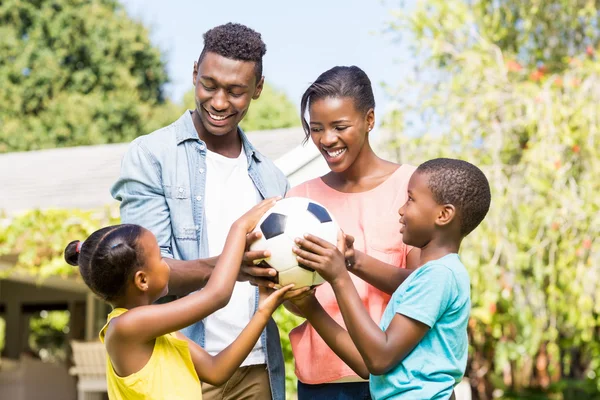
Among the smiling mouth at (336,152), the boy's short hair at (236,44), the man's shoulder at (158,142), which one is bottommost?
the smiling mouth at (336,152)

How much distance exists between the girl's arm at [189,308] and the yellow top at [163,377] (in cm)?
10

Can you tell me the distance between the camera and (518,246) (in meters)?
7.43

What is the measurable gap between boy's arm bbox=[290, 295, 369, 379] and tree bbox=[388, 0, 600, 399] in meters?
4.49

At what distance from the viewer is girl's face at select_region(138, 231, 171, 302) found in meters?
2.68

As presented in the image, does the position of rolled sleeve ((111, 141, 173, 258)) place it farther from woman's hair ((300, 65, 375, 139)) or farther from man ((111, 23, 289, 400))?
woman's hair ((300, 65, 375, 139))

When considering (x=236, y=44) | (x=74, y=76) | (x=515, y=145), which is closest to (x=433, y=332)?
(x=236, y=44)

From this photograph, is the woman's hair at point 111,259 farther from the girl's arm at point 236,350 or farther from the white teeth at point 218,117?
the white teeth at point 218,117

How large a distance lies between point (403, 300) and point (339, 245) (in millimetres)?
281

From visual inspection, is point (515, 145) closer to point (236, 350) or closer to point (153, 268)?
point (236, 350)

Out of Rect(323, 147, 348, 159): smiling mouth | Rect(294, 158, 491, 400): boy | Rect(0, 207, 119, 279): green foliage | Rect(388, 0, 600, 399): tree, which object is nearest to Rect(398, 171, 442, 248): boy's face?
Rect(294, 158, 491, 400): boy

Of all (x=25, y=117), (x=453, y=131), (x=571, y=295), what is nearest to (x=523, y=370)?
(x=571, y=295)

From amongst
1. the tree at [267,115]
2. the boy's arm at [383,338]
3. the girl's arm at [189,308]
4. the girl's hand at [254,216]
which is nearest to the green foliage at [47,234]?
the girl's hand at [254,216]

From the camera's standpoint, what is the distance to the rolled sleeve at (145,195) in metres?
3.03

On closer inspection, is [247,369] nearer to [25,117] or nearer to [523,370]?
[523,370]
